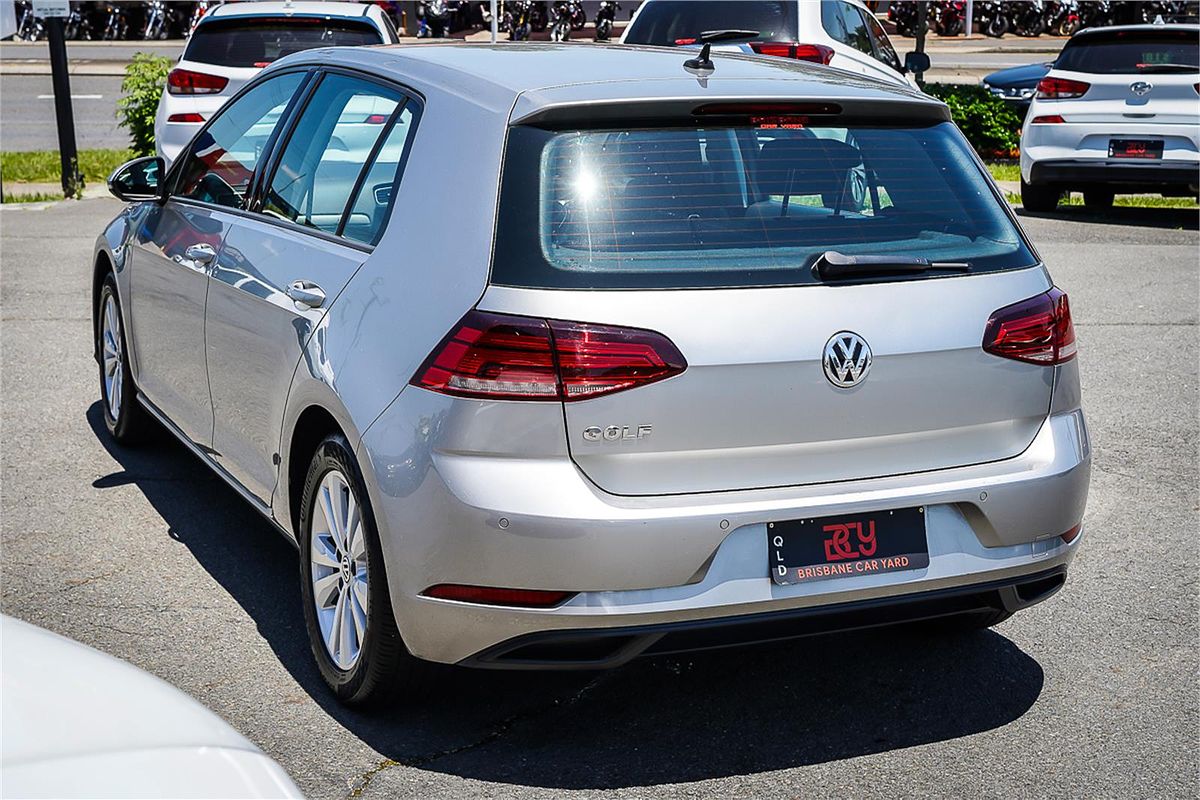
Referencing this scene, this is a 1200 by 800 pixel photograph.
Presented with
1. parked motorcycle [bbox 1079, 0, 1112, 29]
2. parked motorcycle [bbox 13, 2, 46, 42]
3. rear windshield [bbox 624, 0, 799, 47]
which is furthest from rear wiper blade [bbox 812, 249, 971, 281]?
parked motorcycle [bbox 13, 2, 46, 42]

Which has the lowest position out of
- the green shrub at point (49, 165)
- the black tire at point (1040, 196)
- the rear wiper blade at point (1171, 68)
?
the black tire at point (1040, 196)

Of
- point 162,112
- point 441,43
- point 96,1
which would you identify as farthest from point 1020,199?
point 96,1

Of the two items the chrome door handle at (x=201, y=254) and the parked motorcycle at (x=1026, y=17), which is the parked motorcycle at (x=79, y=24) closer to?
the parked motorcycle at (x=1026, y=17)

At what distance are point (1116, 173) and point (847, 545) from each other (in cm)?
1081

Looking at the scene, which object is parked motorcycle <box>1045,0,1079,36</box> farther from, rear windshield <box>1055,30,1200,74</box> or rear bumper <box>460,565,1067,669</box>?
rear bumper <box>460,565,1067,669</box>

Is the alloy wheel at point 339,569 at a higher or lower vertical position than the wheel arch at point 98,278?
lower

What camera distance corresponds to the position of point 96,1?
4012cm

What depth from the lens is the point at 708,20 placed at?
514 inches

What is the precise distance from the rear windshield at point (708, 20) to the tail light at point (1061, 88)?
2.65 metres

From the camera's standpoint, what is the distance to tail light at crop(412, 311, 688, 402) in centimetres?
340

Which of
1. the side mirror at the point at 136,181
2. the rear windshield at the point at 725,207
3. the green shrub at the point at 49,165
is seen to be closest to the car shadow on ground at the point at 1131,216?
the green shrub at the point at 49,165

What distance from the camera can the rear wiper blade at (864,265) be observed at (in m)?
3.62

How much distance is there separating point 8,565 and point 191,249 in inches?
48.1

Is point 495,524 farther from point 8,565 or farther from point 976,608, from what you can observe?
point 8,565
